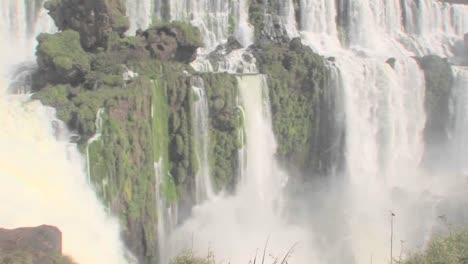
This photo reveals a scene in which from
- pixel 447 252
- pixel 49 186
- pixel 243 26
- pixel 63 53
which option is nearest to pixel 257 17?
pixel 243 26

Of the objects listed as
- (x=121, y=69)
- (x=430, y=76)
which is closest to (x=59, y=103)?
(x=121, y=69)

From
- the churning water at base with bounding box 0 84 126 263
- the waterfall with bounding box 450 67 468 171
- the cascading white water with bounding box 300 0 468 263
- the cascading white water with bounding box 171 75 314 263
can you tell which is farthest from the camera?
the waterfall with bounding box 450 67 468 171

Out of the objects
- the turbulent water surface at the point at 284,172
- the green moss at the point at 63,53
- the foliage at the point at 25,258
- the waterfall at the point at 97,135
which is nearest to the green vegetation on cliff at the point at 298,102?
the turbulent water surface at the point at 284,172

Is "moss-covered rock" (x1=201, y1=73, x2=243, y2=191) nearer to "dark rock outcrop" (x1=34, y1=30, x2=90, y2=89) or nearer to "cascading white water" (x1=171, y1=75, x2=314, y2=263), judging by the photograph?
"cascading white water" (x1=171, y1=75, x2=314, y2=263)

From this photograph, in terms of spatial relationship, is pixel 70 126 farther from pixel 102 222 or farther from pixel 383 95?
pixel 383 95

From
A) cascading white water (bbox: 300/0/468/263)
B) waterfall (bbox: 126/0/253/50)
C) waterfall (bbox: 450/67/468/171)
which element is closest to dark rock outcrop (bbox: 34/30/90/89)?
waterfall (bbox: 126/0/253/50)

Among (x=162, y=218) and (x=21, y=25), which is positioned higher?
(x=21, y=25)

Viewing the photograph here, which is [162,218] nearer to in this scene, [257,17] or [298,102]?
[298,102]
